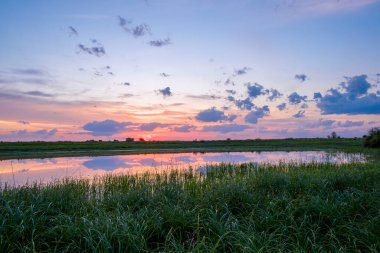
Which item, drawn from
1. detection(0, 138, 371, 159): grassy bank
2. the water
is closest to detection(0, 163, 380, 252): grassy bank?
the water

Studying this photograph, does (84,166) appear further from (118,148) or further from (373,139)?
(373,139)

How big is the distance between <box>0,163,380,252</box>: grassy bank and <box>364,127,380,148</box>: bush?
122 feet

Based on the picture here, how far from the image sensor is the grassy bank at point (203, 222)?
6152mm

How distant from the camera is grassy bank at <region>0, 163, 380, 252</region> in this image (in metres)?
6.15

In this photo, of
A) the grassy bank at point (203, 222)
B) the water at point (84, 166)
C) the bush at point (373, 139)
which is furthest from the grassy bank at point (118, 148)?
the grassy bank at point (203, 222)

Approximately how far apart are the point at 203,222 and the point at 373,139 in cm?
4446

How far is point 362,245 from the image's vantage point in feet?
22.6

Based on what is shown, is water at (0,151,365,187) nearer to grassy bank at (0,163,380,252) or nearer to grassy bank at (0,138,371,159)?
grassy bank at (0,163,380,252)

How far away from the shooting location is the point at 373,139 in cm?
4503

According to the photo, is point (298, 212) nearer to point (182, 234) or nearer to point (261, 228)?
point (261, 228)

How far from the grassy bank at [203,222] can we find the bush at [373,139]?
122ft

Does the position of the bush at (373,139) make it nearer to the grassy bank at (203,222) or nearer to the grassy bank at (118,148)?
the grassy bank at (118,148)

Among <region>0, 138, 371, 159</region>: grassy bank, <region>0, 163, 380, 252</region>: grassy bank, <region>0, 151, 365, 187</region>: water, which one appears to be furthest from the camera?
<region>0, 138, 371, 159</region>: grassy bank

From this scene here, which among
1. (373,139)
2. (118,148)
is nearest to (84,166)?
(118,148)
